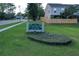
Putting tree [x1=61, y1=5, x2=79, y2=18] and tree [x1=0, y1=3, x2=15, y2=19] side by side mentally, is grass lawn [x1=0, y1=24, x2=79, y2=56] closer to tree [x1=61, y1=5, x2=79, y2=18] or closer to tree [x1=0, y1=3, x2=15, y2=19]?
tree [x1=61, y1=5, x2=79, y2=18]

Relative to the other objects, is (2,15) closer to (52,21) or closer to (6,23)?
(6,23)

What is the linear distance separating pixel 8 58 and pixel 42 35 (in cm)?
142

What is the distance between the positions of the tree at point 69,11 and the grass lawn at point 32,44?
0.29 m

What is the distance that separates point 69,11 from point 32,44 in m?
1.13

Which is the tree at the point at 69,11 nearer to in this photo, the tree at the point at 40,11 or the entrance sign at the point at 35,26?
the tree at the point at 40,11

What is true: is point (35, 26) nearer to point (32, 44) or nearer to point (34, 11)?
point (34, 11)

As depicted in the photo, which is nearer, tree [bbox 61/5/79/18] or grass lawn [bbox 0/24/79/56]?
grass lawn [bbox 0/24/79/56]

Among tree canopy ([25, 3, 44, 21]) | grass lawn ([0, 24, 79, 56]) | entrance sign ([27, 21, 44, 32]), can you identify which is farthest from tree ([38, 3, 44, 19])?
entrance sign ([27, 21, 44, 32])

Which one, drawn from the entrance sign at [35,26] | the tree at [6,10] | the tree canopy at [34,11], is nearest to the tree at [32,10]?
the tree canopy at [34,11]

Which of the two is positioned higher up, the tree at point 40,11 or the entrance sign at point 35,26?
the tree at point 40,11

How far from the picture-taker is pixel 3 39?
16.8 ft

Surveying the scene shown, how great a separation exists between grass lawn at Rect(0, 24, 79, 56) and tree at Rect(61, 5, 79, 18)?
0.29 m

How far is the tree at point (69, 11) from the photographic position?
16.6 ft

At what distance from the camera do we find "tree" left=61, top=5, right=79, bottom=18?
16.6 ft
